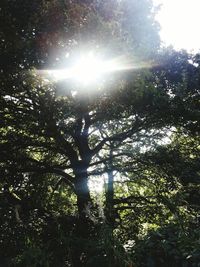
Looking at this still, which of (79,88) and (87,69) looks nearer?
(87,69)

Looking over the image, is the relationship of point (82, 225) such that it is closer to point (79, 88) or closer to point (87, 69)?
point (79, 88)

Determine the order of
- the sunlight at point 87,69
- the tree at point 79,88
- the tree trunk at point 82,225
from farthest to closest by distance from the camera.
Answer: the sunlight at point 87,69 < the tree at point 79,88 < the tree trunk at point 82,225

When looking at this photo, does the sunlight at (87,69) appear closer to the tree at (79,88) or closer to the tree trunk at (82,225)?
the tree at (79,88)

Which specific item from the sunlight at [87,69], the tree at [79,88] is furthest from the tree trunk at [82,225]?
the sunlight at [87,69]

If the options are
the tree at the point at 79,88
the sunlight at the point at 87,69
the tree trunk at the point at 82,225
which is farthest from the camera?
the sunlight at the point at 87,69

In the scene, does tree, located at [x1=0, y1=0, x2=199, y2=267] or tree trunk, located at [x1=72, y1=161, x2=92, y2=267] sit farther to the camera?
tree, located at [x1=0, y1=0, x2=199, y2=267]

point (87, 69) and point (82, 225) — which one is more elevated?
point (87, 69)

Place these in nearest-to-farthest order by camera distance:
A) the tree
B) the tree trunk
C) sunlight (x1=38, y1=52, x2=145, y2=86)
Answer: the tree trunk, the tree, sunlight (x1=38, y1=52, x2=145, y2=86)

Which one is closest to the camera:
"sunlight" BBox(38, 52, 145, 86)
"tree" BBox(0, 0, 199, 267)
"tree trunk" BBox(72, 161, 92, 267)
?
"tree trunk" BBox(72, 161, 92, 267)

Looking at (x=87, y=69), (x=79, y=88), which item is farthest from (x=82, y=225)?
(x=87, y=69)

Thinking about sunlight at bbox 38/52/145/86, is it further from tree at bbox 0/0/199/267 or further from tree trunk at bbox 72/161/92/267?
tree trunk at bbox 72/161/92/267

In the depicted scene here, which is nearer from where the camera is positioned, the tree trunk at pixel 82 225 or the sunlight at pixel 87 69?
the tree trunk at pixel 82 225

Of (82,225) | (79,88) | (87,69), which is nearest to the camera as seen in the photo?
(87,69)

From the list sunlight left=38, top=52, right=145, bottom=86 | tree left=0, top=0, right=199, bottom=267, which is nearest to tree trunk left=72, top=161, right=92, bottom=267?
tree left=0, top=0, right=199, bottom=267
